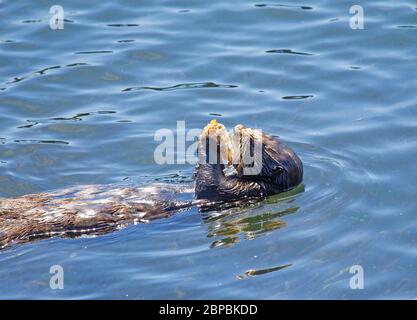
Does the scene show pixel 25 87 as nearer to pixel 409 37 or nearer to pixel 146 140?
pixel 146 140

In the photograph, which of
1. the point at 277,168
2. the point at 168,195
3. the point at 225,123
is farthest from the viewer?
the point at 225,123

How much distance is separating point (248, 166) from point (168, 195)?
84cm

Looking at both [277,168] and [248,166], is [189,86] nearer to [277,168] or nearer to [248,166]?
[248,166]

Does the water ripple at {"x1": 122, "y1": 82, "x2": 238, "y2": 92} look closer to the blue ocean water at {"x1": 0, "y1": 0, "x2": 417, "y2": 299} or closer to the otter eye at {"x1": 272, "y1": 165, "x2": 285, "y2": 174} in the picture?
the blue ocean water at {"x1": 0, "y1": 0, "x2": 417, "y2": 299}

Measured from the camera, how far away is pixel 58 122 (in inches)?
410

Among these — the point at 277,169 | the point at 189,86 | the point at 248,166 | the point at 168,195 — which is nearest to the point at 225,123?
the point at 189,86

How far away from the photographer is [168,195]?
8578 millimetres

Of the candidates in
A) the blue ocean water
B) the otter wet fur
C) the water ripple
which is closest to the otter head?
the otter wet fur

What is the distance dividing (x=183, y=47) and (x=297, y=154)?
9.42 ft

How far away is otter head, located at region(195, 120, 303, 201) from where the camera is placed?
8570 millimetres

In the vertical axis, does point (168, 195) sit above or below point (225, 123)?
below

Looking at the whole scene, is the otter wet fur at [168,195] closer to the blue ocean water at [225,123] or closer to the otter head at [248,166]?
the otter head at [248,166]
